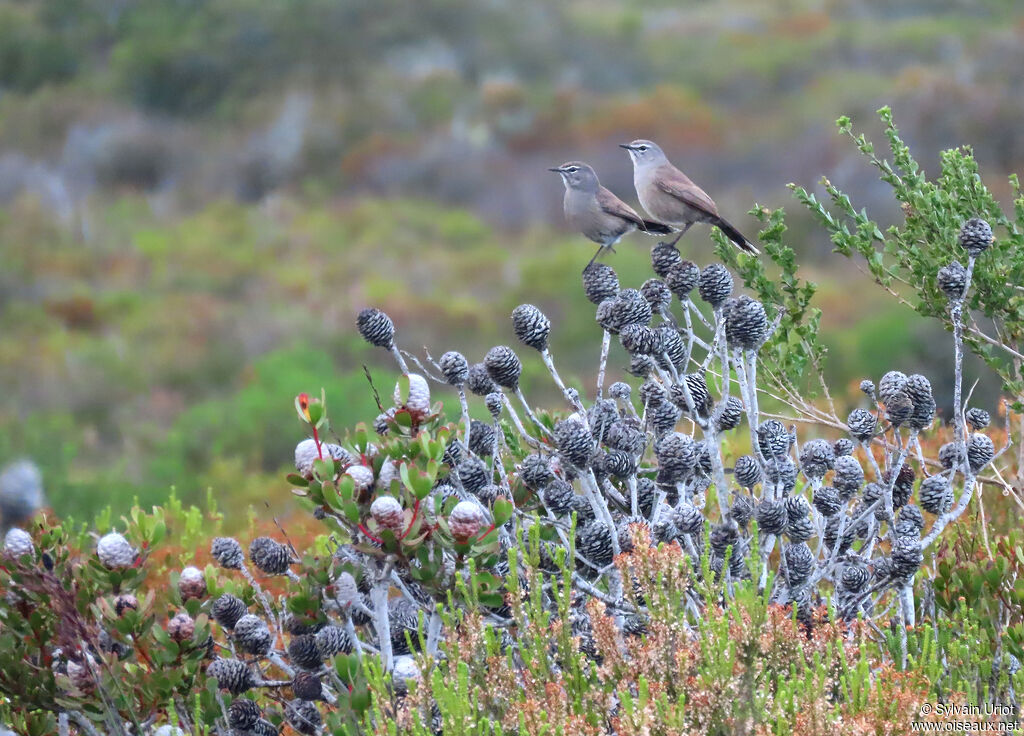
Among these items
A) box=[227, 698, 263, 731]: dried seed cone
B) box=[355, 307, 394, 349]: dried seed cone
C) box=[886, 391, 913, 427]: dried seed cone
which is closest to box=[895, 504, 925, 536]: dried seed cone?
box=[886, 391, 913, 427]: dried seed cone

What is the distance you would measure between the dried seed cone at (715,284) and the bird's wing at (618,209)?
1.28m

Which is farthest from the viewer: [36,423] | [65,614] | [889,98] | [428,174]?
[428,174]

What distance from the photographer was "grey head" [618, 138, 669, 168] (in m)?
4.36

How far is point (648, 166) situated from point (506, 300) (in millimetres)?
11182

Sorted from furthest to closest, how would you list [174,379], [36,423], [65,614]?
[174,379], [36,423], [65,614]

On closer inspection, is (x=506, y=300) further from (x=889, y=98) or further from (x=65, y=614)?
(x=65, y=614)

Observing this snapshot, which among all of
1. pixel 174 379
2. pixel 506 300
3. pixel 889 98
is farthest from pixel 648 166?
pixel 889 98

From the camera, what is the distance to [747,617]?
199 centimetres

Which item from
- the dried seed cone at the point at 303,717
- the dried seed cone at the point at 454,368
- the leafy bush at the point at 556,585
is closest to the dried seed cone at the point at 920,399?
the leafy bush at the point at 556,585

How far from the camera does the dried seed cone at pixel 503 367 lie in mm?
2453

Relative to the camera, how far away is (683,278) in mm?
2566

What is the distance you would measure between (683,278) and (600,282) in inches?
8.9

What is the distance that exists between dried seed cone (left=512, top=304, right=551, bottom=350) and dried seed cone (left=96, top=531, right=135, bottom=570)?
98 centimetres

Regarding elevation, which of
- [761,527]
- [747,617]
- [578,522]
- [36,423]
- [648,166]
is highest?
[36,423]
